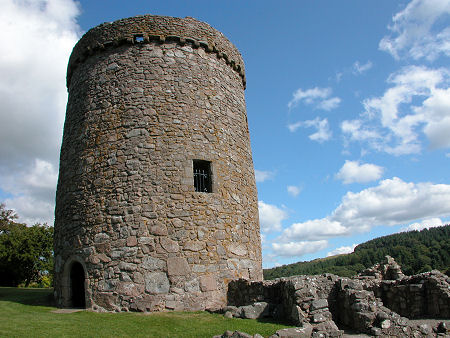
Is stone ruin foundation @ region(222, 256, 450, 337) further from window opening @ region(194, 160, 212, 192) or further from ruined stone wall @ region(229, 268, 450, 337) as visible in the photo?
window opening @ region(194, 160, 212, 192)

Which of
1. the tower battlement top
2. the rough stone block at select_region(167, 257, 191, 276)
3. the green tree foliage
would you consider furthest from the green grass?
the green tree foliage

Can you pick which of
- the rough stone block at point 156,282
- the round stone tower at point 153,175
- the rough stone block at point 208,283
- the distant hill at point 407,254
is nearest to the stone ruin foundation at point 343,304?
the rough stone block at point 208,283

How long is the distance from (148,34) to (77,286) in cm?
839

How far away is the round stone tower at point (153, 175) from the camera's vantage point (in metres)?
9.18

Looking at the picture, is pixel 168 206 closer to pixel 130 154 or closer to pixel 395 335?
pixel 130 154

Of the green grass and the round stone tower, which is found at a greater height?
the round stone tower

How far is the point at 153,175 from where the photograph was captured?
985cm

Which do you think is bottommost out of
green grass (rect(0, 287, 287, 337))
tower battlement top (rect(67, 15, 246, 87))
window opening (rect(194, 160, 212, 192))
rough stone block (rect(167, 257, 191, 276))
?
green grass (rect(0, 287, 287, 337))

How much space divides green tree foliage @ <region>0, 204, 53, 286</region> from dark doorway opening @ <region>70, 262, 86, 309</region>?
1451 centimetres

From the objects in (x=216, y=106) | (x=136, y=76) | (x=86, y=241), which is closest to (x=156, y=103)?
(x=136, y=76)

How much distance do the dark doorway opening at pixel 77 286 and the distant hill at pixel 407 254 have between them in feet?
116

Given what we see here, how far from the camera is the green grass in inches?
266

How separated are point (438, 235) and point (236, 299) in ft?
261

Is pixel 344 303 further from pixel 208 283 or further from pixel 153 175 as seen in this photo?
pixel 153 175
